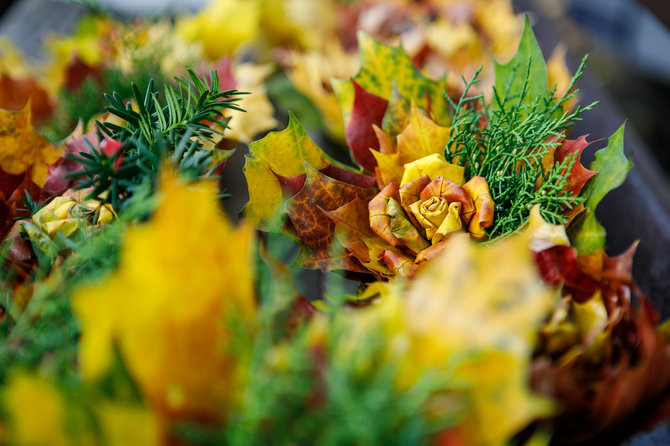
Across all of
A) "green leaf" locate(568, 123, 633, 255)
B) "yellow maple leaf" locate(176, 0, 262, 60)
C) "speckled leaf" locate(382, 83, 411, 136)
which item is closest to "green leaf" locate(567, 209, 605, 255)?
"green leaf" locate(568, 123, 633, 255)

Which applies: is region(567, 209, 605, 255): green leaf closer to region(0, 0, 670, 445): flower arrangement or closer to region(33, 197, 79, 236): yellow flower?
region(0, 0, 670, 445): flower arrangement

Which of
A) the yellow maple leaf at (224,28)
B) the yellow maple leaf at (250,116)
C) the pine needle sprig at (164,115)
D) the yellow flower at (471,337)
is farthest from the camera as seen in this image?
the yellow maple leaf at (224,28)

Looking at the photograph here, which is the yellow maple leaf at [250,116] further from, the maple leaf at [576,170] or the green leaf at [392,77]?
the maple leaf at [576,170]

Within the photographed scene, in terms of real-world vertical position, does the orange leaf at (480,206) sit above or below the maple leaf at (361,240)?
above

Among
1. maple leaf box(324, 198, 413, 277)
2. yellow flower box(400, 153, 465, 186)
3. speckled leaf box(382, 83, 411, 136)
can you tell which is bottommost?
maple leaf box(324, 198, 413, 277)

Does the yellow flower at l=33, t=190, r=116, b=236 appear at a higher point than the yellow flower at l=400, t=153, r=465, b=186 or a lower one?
lower

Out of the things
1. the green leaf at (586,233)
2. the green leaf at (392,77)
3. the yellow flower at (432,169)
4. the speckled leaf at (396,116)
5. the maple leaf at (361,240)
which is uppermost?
the green leaf at (392,77)

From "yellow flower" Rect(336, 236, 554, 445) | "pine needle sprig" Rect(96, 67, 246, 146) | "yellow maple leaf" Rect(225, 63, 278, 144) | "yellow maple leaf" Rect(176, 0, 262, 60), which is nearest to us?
"yellow flower" Rect(336, 236, 554, 445)

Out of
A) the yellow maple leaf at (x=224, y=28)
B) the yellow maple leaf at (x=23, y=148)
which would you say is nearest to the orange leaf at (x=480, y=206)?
the yellow maple leaf at (x=23, y=148)

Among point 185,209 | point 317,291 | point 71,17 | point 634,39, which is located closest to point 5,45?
point 71,17
